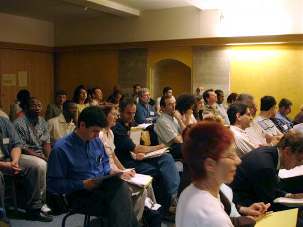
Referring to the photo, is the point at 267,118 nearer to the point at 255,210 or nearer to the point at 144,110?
the point at 144,110

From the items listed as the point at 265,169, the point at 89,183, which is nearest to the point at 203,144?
the point at 265,169

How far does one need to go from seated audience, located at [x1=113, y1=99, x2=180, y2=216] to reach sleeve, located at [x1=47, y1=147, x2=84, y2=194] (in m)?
1.07

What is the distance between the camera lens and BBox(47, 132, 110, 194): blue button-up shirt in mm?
2418

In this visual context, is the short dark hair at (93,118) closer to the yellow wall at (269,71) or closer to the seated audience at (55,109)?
the seated audience at (55,109)

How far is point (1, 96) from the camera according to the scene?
808 cm

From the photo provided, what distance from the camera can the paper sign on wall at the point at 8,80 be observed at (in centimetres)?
812

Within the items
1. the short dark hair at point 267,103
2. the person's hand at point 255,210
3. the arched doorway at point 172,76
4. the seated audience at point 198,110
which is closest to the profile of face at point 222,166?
the person's hand at point 255,210

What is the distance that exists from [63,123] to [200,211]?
12.0 feet

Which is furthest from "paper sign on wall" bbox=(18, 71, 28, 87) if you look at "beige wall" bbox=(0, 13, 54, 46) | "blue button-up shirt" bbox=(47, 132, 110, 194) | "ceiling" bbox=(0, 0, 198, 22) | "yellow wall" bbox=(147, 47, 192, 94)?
"blue button-up shirt" bbox=(47, 132, 110, 194)

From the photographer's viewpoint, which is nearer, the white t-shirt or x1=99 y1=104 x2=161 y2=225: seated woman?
the white t-shirt

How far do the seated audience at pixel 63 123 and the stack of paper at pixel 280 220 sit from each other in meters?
3.29

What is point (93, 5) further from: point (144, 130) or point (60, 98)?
point (144, 130)

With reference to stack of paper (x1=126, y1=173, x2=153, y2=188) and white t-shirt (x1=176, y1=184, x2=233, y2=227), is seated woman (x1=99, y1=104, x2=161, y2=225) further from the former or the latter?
white t-shirt (x1=176, y1=184, x2=233, y2=227)

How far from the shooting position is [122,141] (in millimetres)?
3479
